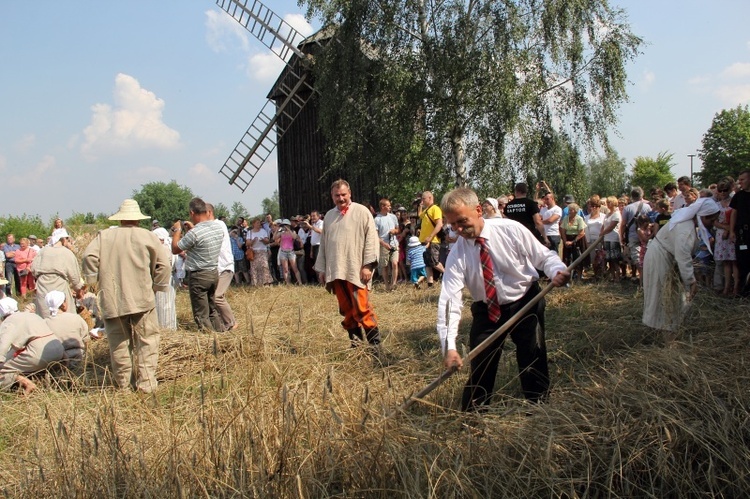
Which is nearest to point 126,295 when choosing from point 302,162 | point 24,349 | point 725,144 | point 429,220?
point 24,349

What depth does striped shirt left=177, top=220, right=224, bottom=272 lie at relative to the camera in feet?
23.9

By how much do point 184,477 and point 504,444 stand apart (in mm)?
1466

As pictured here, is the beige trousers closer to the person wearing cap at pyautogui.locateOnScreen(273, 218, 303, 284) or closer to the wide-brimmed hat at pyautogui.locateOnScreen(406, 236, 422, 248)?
the wide-brimmed hat at pyautogui.locateOnScreen(406, 236, 422, 248)

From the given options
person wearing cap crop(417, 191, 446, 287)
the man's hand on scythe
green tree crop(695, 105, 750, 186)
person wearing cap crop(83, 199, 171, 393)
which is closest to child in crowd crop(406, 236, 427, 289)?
person wearing cap crop(417, 191, 446, 287)

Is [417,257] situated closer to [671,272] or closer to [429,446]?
[671,272]

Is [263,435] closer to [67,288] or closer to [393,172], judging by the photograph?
[67,288]

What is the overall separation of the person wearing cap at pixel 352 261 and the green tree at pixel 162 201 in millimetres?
78987

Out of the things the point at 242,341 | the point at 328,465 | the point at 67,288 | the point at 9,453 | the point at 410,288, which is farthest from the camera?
the point at 410,288

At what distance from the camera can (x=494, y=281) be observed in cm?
377

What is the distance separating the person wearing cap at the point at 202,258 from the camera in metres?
7.29

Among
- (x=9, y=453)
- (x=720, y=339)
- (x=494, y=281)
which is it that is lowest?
(x=9, y=453)

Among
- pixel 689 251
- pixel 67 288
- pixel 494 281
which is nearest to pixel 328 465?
pixel 494 281

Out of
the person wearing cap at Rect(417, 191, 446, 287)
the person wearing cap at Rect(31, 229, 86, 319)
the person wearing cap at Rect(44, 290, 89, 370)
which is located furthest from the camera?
the person wearing cap at Rect(417, 191, 446, 287)

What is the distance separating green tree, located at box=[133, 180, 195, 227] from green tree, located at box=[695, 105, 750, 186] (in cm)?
6116
